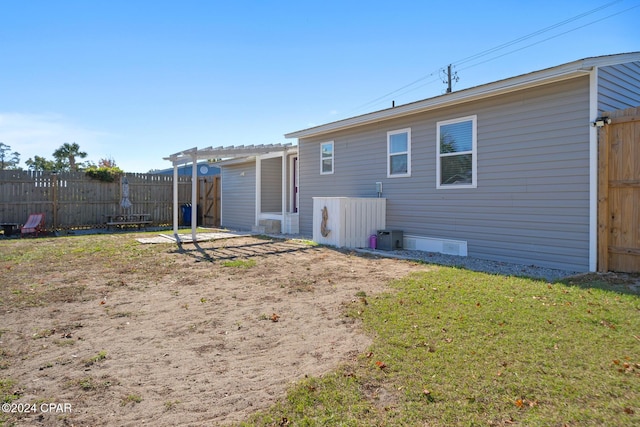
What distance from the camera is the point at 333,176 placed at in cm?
1091

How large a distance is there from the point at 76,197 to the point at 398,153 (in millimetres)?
12079

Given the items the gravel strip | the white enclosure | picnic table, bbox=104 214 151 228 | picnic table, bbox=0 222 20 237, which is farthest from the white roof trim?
picnic table, bbox=0 222 20 237

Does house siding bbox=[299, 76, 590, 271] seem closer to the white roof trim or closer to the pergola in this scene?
the white roof trim

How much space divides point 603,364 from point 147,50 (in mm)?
12525

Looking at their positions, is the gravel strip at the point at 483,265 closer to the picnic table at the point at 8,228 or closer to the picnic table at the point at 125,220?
the picnic table at the point at 125,220

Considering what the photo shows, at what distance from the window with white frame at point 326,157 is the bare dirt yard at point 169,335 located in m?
4.68

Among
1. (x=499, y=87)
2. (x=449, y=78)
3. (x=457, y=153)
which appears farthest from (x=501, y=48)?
(x=499, y=87)

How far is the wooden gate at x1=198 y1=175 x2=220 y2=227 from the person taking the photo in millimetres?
16625

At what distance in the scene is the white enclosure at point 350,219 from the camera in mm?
8867

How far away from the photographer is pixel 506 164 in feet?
23.0

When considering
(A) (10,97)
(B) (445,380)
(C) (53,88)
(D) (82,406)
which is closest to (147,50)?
(C) (53,88)

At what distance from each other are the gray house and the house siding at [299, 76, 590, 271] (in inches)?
0.7

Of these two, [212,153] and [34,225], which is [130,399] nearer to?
[212,153]

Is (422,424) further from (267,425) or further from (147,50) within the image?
(147,50)
